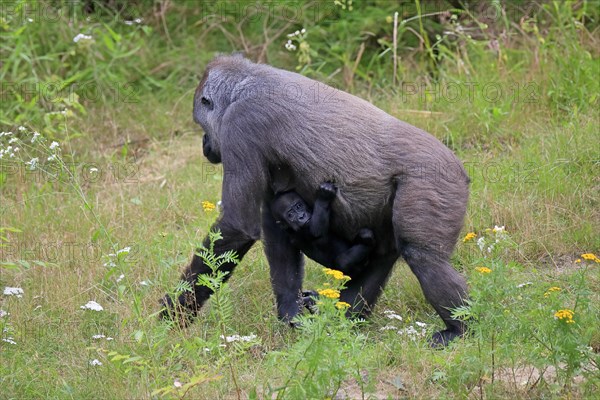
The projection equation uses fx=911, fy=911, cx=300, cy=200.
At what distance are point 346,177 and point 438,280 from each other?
29.4 inches

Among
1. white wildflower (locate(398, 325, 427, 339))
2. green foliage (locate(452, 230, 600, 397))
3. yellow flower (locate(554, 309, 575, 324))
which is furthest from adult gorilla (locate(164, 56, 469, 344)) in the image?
yellow flower (locate(554, 309, 575, 324))

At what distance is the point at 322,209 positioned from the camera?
494 cm

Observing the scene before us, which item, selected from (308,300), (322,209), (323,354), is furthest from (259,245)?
(323,354)

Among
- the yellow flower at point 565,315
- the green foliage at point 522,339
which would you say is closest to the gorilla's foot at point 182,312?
the green foliage at point 522,339

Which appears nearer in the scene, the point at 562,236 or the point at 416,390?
the point at 416,390

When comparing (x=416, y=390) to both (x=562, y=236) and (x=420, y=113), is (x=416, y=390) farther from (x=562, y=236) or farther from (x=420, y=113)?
(x=420, y=113)

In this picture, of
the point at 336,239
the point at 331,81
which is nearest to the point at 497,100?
the point at 331,81

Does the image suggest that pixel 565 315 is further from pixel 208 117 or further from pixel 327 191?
pixel 208 117

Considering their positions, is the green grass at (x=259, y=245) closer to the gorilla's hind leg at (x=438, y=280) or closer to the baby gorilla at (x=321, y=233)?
the gorilla's hind leg at (x=438, y=280)

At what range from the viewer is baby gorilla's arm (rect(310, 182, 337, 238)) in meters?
4.89

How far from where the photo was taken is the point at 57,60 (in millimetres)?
8289

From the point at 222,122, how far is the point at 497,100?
3005 mm

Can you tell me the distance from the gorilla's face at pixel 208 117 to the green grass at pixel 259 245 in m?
0.59

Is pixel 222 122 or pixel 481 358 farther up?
pixel 222 122
